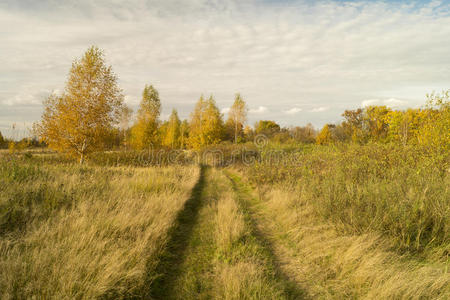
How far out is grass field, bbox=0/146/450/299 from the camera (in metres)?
3.15

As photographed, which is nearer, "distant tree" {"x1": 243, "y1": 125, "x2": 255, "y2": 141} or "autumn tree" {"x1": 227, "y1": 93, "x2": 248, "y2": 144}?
"autumn tree" {"x1": 227, "y1": 93, "x2": 248, "y2": 144}

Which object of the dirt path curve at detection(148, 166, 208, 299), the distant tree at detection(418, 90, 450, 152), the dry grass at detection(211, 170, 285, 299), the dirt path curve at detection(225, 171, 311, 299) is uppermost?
the distant tree at detection(418, 90, 450, 152)

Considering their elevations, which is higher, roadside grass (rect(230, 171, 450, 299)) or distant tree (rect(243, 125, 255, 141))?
distant tree (rect(243, 125, 255, 141))

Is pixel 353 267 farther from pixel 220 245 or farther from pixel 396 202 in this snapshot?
pixel 220 245

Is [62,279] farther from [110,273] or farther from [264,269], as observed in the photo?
[264,269]

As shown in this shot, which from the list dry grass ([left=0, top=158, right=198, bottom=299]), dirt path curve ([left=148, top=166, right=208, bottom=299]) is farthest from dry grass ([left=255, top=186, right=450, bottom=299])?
dry grass ([left=0, top=158, right=198, bottom=299])

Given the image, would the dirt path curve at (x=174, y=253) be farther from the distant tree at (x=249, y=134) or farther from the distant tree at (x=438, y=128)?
the distant tree at (x=249, y=134)

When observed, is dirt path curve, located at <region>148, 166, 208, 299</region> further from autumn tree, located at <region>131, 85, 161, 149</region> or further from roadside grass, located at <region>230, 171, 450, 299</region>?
autumn tree, located at <region>131, 85, 161, 149</region>

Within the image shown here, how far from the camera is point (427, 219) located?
484 cm

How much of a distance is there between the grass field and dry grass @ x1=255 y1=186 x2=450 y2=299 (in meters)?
0.02

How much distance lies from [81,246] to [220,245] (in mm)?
2645

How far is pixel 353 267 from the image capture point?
3943 mm

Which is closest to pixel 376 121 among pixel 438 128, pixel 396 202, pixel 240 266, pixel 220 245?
pixel 438 128

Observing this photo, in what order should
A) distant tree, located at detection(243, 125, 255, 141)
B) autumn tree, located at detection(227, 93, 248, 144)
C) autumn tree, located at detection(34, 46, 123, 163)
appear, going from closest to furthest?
autumn tree, located at detection(34, 46, 123, 163) < autumn tree, located at detection(227, 93, 248, 144) < distant tree, located at detection(243, 125, 255, 141)
